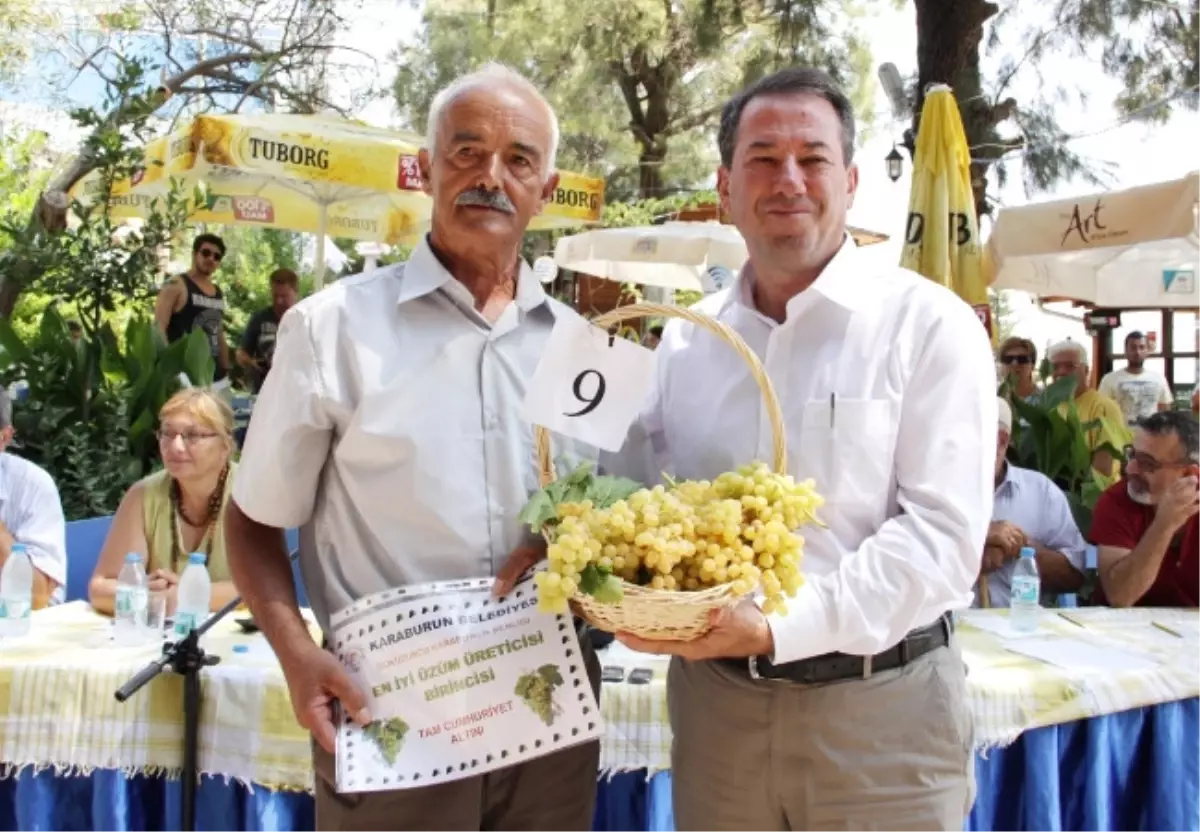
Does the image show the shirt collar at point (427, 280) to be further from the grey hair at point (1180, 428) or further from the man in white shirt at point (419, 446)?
the grey hair at point (1180, 428)

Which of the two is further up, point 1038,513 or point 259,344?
point 259,344

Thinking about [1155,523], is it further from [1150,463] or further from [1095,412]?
[1095,412]

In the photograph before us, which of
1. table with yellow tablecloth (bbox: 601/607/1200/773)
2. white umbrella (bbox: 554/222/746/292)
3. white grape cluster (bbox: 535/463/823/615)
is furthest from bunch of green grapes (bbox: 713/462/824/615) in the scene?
white umbrella (bbox: 554/222/746/292)

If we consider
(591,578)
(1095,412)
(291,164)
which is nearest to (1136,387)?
(1095,412)

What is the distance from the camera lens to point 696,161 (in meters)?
18.9

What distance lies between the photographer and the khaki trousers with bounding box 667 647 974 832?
177 cm

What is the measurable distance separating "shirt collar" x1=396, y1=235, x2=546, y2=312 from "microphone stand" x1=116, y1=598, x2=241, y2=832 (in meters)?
1.04

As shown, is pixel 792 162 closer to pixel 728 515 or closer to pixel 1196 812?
pixel 728 515

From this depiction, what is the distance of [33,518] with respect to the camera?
3721 mm

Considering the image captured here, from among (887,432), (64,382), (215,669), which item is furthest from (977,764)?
(64,382)

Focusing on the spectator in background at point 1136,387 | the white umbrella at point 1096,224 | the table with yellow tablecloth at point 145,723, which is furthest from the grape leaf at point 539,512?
the spectator in background at point 1136,387

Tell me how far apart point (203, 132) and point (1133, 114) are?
9.54 m

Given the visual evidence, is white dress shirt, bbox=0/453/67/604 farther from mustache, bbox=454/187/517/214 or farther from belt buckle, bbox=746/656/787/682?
belt buckle, bbox=746/656/787/682

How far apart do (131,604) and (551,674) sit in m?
1.96
